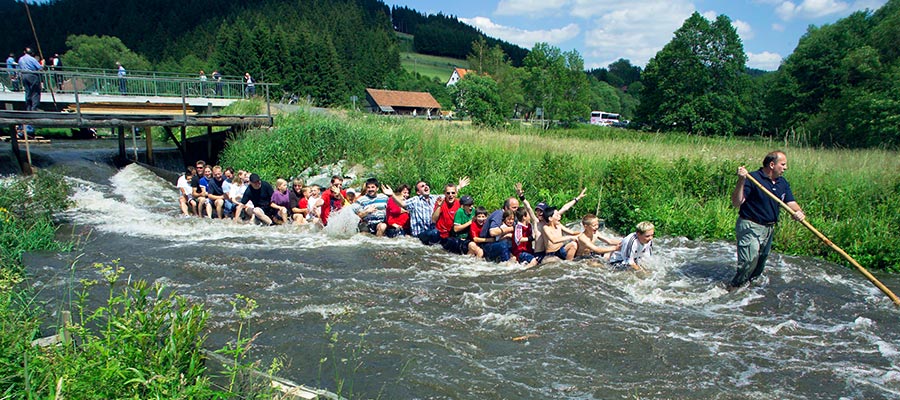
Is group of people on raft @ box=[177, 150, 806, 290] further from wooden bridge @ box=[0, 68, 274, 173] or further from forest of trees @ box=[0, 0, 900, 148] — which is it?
forest of trees @ box=[0, 0, 900, 148]

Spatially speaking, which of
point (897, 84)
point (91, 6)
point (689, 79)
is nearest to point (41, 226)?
point (897, 84)

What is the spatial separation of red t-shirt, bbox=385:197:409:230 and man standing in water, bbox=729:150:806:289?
6007mm

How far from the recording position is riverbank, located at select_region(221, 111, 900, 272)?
10078 millimetres

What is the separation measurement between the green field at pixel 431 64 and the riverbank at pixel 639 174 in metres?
105

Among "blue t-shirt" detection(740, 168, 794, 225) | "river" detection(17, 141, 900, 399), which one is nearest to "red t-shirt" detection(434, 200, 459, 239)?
"river" detection(17, 141, 900, 399)

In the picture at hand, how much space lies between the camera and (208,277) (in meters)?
8.36

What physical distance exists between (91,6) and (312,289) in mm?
126839

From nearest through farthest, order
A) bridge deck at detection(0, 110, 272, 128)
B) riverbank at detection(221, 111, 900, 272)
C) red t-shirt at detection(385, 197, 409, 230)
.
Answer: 1. riverbank at detection(221, 111, 900, 272)
2. red t-shirt at detection(385, 197, 409, 230)
3. bridge deck at detection(0, 110, 272, 128)

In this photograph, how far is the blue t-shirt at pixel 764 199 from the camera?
24.3 ft

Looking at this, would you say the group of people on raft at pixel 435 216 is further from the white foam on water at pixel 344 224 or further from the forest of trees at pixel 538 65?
the forest of trees at pixel 538 65

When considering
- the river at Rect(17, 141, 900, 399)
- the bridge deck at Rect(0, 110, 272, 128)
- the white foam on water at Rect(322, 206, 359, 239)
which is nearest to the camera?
the river at Rect(17, 141, 900, 399)

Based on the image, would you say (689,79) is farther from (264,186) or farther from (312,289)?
(312,289)

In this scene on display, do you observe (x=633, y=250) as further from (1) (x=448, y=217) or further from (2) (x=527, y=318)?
(1) (x=448, y=217)

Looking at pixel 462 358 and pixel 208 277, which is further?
pixel 208 277
